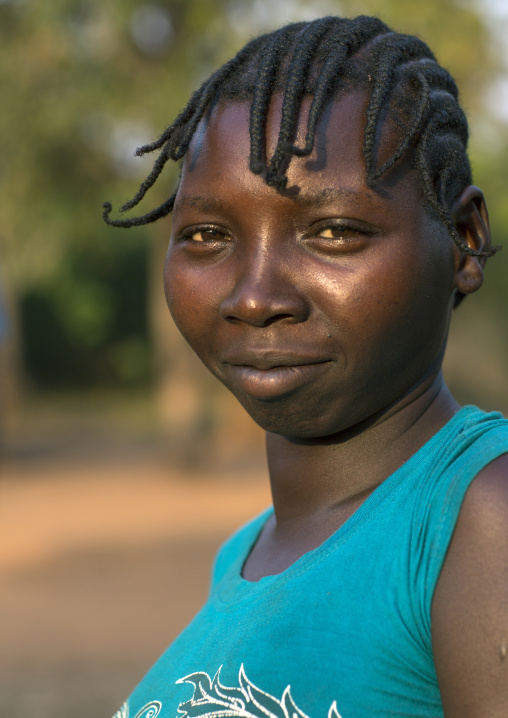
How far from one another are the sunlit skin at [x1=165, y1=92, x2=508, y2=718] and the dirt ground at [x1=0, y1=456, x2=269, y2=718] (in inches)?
137

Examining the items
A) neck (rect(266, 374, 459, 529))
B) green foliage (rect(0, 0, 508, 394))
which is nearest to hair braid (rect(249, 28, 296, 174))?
neck (rect(266, 374, 459, 529))

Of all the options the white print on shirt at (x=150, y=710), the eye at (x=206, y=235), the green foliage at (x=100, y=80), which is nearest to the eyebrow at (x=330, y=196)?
the eye at (x=206, y=235)

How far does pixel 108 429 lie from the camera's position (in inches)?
608

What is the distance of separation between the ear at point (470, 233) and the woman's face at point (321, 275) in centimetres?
5

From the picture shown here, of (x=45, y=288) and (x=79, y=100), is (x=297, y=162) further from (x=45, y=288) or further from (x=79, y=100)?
(x=45, y=288)

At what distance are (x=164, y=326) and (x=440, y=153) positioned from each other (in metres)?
10.1

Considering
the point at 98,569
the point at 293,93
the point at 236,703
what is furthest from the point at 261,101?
the point at 98,569

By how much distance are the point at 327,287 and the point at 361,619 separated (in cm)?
47

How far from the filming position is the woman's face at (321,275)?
1292mm

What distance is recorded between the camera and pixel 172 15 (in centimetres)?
1023

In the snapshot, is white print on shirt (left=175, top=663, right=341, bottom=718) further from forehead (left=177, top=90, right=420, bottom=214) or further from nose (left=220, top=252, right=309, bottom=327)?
forehead (left=177, top=90, right=420, bottom=214)

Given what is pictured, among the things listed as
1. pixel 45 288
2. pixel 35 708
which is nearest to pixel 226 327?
pixel 35 708

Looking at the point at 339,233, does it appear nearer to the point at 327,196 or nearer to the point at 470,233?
the point at 327,196

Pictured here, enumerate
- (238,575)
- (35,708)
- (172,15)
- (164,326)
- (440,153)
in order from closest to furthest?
(440,153), (238,575), (35,708), (172,15), (164,326)
